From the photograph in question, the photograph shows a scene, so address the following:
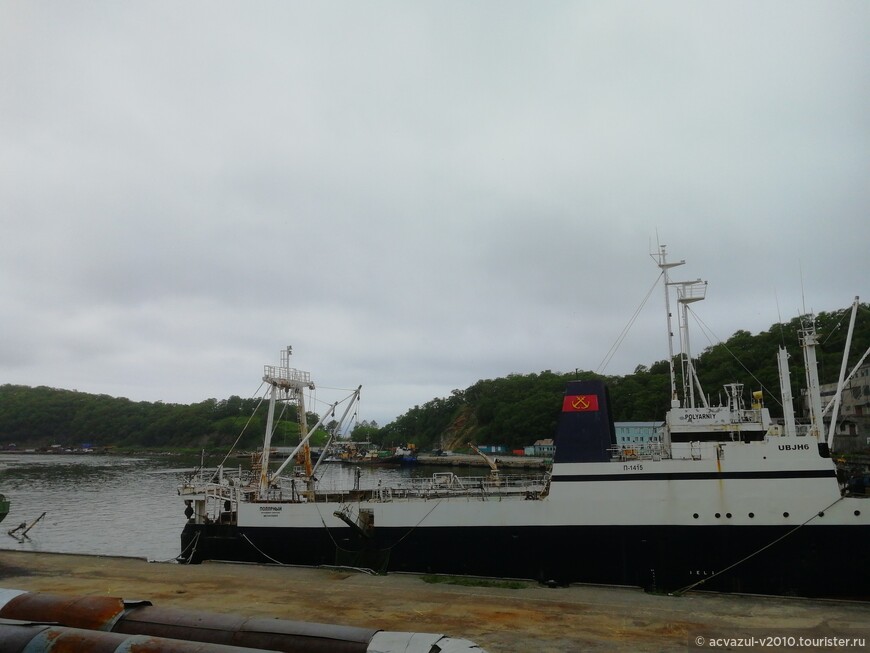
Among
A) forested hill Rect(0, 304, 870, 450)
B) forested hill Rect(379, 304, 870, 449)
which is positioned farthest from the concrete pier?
forested hill Rect(0, 304, 870, 450)

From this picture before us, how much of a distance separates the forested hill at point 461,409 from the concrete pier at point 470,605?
50.3 meters

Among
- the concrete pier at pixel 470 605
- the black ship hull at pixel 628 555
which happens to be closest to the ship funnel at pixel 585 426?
the black ship hull at pixel 628 555

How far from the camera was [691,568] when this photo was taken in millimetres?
14547

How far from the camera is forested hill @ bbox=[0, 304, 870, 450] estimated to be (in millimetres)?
63531

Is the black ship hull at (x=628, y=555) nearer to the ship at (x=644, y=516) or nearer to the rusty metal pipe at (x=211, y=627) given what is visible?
the ship at (x=644, y=516)

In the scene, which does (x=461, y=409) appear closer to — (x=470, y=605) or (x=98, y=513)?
(x=98, y=513)

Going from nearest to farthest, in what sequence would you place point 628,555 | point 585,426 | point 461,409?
point 628,555, point 585,426, point 461,409

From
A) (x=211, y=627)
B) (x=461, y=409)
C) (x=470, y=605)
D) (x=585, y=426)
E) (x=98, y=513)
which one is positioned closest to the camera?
(x=211, y=627)

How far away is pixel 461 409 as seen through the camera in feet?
394

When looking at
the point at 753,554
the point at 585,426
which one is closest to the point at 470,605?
the point at 585,426

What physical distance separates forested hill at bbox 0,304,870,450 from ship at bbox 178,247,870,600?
47.0m

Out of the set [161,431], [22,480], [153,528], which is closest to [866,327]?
[153,528]

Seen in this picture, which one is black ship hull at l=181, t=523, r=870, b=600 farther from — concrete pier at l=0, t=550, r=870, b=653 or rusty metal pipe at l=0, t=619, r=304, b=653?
rusty metal pipe at l=0, t=619, r=304, b=653

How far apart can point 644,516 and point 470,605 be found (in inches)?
225
